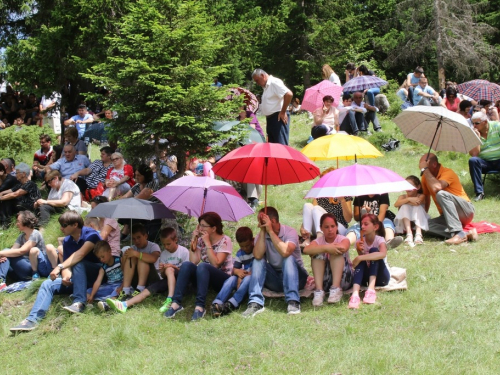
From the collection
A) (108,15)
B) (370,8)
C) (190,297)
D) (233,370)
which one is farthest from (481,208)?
(370,8)

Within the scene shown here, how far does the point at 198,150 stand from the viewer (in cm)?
891

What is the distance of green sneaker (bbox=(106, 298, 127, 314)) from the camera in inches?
285

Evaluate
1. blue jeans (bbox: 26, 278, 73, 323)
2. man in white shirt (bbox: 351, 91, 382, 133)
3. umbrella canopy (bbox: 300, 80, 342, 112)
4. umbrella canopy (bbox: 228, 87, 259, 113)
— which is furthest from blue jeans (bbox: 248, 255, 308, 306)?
man in white shirt (bbox: 351, 91, 382, 133)

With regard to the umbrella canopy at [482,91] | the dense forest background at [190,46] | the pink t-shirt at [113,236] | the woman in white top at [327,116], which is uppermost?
the dense forest background at [190,46]

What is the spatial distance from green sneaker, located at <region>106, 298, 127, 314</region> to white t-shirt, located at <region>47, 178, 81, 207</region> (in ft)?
11.1

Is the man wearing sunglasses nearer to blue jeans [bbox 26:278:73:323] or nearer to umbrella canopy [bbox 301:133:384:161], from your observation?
umbrella canopy [bbox 301:133:384:161]

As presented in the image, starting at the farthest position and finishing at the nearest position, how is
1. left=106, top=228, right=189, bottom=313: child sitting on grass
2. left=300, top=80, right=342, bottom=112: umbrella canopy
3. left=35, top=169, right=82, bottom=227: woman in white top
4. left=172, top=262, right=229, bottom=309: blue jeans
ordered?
1. left=300, top=80, right=342, bottom=112: umbrella canopy
2. left=35, top=169, right=82, bottom=227: woman in white top
3. left=106, top=228, right=189, bottom=313: child sitting on grass
4. left=172, top=262, right=229, bottom=309: blue jeans

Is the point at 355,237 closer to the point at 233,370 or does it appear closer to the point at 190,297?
the point at 190,297

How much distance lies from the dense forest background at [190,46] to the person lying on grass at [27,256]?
1.86 meters

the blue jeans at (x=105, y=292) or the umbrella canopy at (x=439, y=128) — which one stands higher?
→ the umbrella canopy at (x=439, y=128)

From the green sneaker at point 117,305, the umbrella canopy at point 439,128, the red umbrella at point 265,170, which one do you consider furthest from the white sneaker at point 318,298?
the umbrella canopy at point 439,128

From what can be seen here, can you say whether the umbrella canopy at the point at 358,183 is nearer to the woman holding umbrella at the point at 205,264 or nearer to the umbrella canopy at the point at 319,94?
the woman holding umbrella at the point at 205,264

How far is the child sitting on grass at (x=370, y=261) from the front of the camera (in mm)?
6734

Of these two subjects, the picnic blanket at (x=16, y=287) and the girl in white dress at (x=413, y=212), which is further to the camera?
the picnic blanket at (x=16, y=287)
